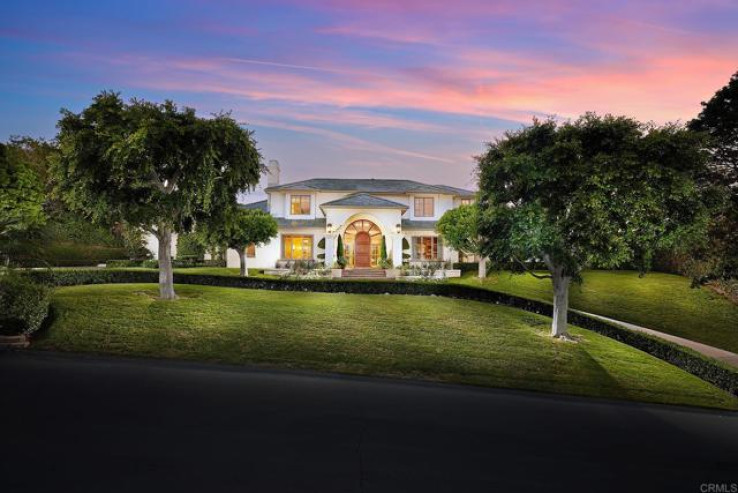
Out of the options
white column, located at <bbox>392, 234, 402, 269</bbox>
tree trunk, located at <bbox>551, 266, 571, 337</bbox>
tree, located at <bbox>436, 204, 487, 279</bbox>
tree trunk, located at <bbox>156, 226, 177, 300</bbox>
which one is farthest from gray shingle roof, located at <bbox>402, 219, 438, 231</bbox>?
tree trunk, located at <bbox>156, 226, 177, 300</bbox>

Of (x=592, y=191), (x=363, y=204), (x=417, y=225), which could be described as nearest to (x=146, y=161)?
(x=592, y=191)

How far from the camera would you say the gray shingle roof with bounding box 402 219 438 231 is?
34.3 m

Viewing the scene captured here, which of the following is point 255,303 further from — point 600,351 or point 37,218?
point 600,351

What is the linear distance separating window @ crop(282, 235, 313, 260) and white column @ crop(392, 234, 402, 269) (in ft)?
21.8

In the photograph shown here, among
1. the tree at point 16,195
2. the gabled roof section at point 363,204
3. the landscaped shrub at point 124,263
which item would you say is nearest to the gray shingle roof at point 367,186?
the gabled roof section at point 363,204

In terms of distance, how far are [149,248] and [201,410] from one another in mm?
35061

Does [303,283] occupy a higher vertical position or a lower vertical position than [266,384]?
higher

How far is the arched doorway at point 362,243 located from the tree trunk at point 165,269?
56.2ft

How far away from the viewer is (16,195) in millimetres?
15969

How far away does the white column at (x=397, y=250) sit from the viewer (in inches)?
1261

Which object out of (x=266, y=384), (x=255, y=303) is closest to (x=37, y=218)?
(x=255, y=303)

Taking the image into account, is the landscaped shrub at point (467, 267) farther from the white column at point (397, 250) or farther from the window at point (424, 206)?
the window at point (424, 206)

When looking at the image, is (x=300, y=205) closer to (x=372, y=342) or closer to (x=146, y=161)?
(x=146, y=161)

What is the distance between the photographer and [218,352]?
1177cm
